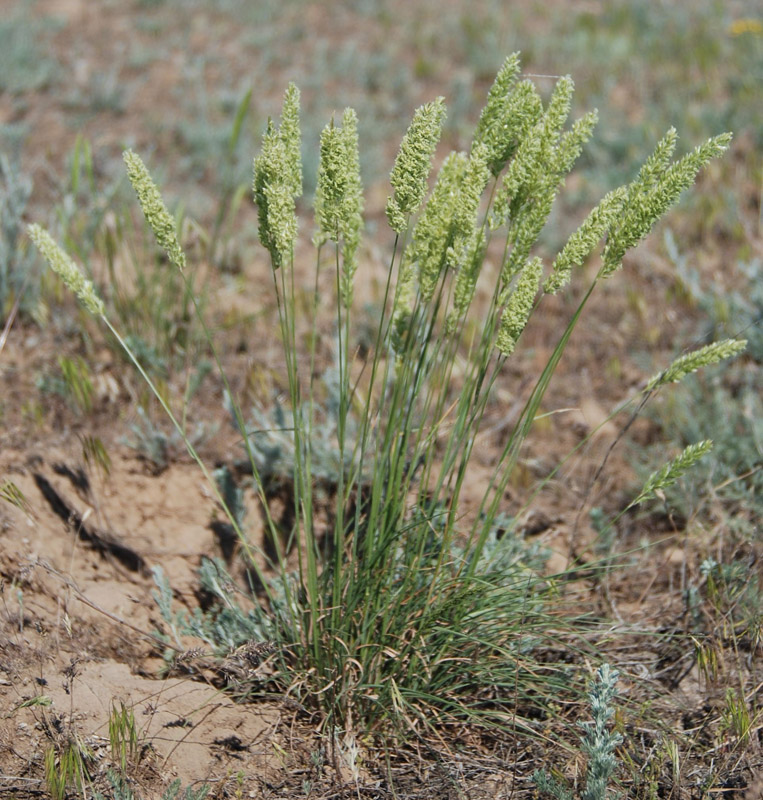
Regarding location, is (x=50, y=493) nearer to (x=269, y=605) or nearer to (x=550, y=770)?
(x=269, y=605)

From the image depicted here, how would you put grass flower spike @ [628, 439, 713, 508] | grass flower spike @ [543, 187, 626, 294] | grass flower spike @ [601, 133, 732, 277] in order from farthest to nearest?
grass flower spike @ [628, 439, 713, 508], grass flower spike @ [543, 187, 626, 294], grass flower spike @ [601, 133, 732, 277]

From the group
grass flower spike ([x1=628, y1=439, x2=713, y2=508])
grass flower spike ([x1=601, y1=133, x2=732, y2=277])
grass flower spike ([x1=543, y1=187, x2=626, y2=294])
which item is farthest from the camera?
grass flower spike ([x1=628, y1=439, x2=713, y2=508])

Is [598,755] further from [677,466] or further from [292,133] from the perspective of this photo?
[292,133]

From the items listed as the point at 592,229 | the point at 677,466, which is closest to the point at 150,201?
the point at 592,229

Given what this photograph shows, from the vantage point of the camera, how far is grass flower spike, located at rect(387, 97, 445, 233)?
5.61ft

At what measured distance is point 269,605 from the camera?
101 inches

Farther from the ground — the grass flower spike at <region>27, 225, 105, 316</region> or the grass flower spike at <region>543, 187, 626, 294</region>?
the grass flower spike at <region>543, 187, 626, 294</region>

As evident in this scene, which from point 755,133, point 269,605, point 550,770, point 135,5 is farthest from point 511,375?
point 135,5

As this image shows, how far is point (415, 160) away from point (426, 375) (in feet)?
1.67

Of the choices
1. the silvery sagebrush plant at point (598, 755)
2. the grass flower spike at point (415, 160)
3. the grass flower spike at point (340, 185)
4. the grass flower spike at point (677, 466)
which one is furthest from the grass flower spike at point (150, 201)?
the silvery sagebrush plant at point (598, 755)

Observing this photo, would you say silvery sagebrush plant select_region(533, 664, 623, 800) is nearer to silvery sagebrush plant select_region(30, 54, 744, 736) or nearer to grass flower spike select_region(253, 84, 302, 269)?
silvery sagebrush plant select_region(30, 54, 744, 736)

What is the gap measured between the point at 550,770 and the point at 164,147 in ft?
12.8

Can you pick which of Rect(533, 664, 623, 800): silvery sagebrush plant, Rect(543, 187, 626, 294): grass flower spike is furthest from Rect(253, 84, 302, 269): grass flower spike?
Rect(533, 664, 623, 800): silvery sagebrush plant

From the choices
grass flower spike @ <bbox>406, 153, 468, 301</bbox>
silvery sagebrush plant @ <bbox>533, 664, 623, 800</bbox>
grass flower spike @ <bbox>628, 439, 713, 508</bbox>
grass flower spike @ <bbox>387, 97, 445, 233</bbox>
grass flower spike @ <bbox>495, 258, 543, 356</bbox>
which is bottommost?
silvery sagebrush plant @ <bbox>533, 664, 623, 800</bbox>
